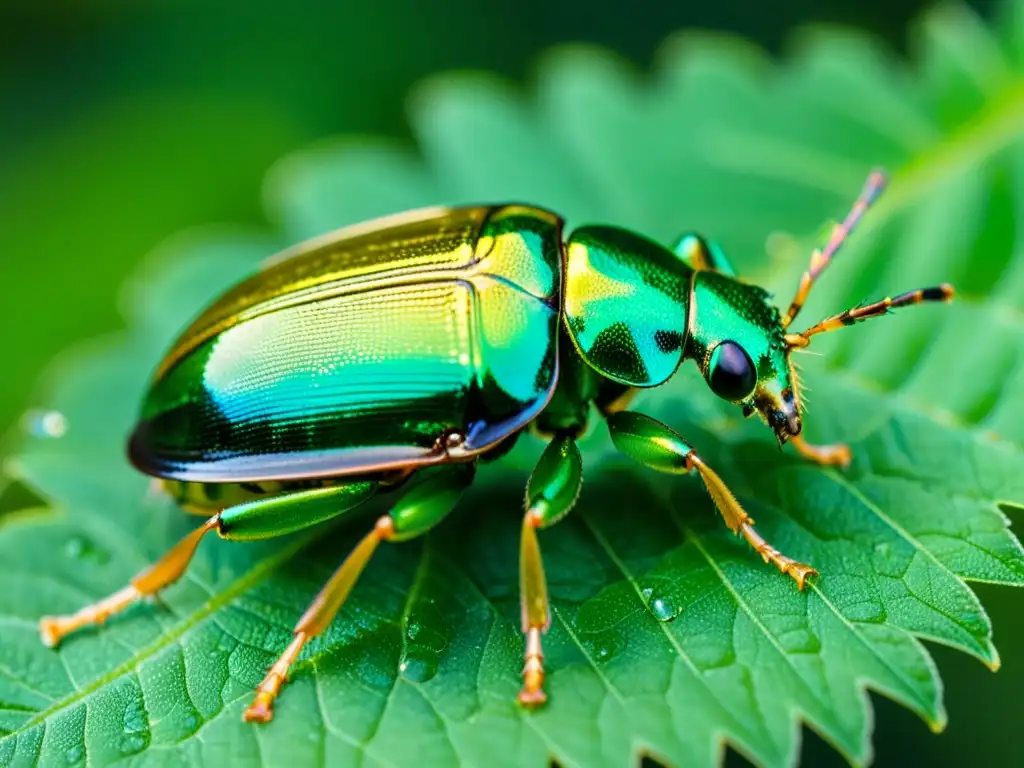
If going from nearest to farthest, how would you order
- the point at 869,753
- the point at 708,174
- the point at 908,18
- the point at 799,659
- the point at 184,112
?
the point at 869,753, the point at 799,659, the point at 708,174, the point at 908,18, the point at 184,112

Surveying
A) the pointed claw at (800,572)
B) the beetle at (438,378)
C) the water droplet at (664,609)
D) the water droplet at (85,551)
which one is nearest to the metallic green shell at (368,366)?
the beetle at (438,378)

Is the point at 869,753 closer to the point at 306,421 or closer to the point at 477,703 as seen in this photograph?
the point at 477,703

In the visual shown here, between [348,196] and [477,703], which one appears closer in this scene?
[477,703]

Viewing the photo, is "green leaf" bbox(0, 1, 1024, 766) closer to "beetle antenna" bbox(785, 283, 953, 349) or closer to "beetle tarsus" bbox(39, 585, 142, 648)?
"beetle tarsus" bbox(39, 585, 142, 648)

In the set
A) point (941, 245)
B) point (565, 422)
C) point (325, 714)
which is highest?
point (941, 245)

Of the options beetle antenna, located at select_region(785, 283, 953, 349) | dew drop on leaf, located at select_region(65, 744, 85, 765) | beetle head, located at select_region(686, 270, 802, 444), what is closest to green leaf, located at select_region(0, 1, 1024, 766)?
dew drop on leaf, located at select_region(65, 744, 85, 765)

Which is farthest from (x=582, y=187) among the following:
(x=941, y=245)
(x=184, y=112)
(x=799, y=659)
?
(x=184, y=112)
